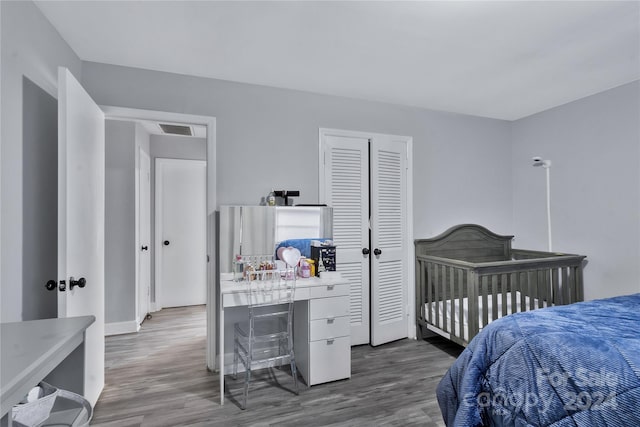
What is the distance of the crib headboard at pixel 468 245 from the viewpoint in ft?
10.6

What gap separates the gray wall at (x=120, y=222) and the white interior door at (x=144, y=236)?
0.57ft

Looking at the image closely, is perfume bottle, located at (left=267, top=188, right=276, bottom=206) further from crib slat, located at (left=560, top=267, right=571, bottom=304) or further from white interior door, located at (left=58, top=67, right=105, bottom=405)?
crib slat, located at (left=560, top=267, right=571, bottom=304)

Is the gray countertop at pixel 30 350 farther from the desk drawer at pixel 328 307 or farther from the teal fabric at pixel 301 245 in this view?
the teal fabric at pixel 301 245

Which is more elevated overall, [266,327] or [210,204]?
[210,204]

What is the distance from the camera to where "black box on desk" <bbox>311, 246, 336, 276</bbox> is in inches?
101

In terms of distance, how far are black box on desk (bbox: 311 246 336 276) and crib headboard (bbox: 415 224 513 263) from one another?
3.58 feet

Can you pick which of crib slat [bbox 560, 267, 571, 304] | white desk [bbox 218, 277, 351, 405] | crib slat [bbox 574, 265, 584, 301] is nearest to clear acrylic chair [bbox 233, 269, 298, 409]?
white desk [bbox 218, 277, 351, 405]

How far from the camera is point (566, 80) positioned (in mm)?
2641

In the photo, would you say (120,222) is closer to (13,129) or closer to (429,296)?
(13,129)

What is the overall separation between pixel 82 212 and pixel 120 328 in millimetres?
2057

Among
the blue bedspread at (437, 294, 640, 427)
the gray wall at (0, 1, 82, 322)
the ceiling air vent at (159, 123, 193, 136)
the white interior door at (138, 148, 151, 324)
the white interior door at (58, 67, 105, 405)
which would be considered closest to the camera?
the blue bedspread at (437, 294, 640, 427)

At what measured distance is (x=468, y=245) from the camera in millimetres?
3395

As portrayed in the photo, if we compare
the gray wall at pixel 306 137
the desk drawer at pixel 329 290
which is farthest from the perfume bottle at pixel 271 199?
the desk drawer at pixel 329 290

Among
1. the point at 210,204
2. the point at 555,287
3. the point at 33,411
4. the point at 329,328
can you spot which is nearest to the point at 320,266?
the point at 329,328
